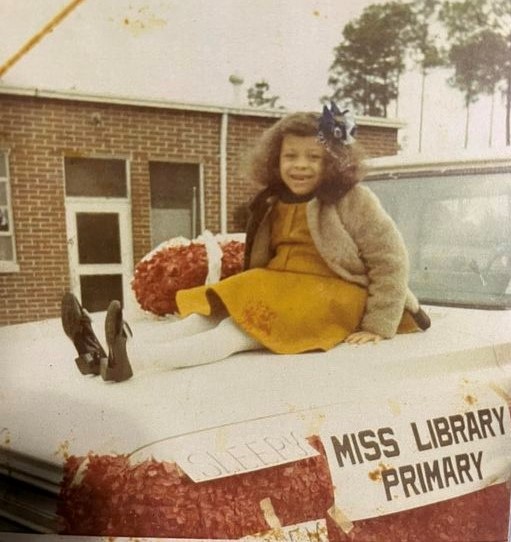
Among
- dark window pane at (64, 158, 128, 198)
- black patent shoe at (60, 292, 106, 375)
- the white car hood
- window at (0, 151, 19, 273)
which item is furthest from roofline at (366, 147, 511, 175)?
window at (0, 151, 19, 273)

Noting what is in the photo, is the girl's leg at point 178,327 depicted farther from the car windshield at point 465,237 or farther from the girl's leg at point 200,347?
the car windshield at point 465,237

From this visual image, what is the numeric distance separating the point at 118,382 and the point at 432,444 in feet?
→ 3.21

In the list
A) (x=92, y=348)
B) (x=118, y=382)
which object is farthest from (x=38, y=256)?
(x=118, y=382)

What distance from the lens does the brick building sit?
1.75m

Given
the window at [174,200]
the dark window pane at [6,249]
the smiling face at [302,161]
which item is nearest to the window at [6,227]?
the dark window pane at [6,249]

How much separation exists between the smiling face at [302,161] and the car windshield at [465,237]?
21 cm

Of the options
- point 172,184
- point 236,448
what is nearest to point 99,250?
point 172,184

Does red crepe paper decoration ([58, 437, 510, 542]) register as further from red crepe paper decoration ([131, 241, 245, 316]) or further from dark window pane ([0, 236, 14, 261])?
dark window pane ([0, 236, 14, 261])

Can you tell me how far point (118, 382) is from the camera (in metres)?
1.70

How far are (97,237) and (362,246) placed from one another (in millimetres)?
796

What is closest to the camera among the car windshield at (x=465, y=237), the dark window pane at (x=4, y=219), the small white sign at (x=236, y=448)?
the small white sign at (x=236, y=448)

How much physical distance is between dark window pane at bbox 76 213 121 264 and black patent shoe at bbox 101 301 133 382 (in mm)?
167

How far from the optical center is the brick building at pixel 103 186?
5.74 feet

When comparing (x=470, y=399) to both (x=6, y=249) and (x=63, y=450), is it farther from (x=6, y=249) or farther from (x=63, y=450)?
(x=6, y=249)
